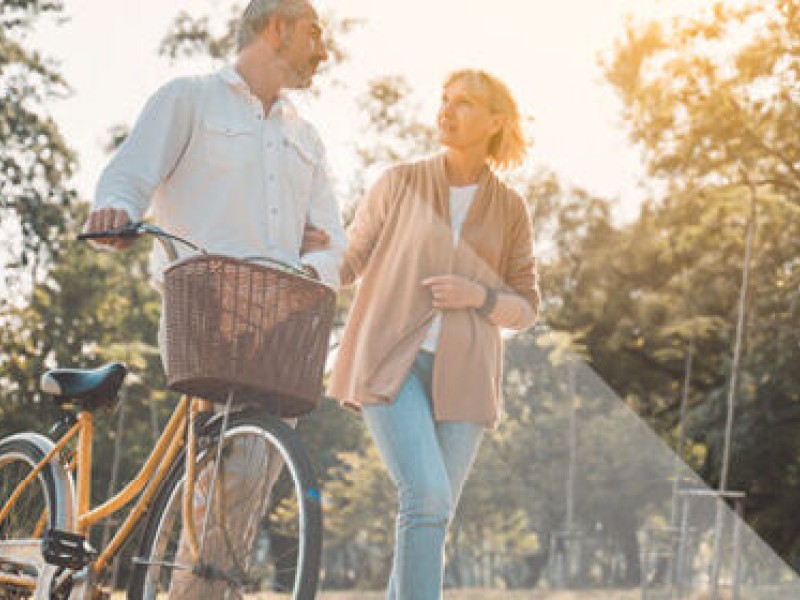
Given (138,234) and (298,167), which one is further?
(298,167)

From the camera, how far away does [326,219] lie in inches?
168

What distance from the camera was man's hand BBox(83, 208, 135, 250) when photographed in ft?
12.1

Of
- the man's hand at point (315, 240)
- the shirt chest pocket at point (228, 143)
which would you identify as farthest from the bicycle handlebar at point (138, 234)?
the man's hand at point (315, 240)

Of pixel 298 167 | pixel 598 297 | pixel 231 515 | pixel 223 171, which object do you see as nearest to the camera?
pixel 231 515

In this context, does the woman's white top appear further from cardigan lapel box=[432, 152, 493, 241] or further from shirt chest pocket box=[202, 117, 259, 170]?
shirt chest pocket box=[202, 117, 259, 170]

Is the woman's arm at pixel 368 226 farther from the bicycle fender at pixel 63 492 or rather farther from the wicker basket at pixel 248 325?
the wicker basket at pixel 248 325

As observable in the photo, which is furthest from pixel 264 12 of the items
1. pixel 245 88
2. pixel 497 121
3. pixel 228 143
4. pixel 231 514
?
pixel 231 514

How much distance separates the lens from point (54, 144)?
2259 cm

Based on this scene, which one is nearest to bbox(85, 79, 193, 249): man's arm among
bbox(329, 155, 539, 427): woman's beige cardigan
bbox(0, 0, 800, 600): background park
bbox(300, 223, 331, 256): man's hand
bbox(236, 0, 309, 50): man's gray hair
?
bbox(236, 0, 309, 50): man's gray hair

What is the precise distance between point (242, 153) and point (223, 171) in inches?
2.9

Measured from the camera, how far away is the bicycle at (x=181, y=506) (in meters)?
3.33

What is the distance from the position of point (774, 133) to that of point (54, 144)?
10.3m

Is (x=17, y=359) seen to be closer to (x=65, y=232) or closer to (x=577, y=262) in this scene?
(x=65, y=232)

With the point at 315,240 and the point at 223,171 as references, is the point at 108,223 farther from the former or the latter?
the point at 315,240
